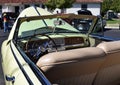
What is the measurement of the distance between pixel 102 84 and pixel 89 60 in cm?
48

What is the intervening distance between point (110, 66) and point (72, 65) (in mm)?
636

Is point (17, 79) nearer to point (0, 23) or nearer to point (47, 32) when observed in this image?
point (47, 32)

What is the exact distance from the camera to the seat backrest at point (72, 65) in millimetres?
3377

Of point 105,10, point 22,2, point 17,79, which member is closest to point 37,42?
point 17,79

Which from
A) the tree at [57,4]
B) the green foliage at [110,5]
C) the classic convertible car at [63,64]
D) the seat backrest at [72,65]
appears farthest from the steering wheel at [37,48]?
the green foliage at [110,5]

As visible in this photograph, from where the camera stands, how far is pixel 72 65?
11.7ft

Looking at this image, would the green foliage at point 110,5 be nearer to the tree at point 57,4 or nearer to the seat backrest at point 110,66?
the tree at point 57,4

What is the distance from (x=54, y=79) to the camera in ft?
11.7

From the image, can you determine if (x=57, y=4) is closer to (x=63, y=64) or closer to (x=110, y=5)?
(x=110, y=5)

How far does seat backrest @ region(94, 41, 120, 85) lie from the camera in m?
3.89

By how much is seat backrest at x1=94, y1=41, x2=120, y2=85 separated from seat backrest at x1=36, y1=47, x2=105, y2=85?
9 centimetres

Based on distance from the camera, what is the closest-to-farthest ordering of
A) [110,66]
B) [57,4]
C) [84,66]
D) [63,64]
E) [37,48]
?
[63,64] < [84,66] < [110,66] < [37,48] < [57,4]

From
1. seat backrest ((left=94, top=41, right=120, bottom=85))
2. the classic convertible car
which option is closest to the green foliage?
the classic convertible car

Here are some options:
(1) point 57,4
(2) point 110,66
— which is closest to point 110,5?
(1) point 57,4
